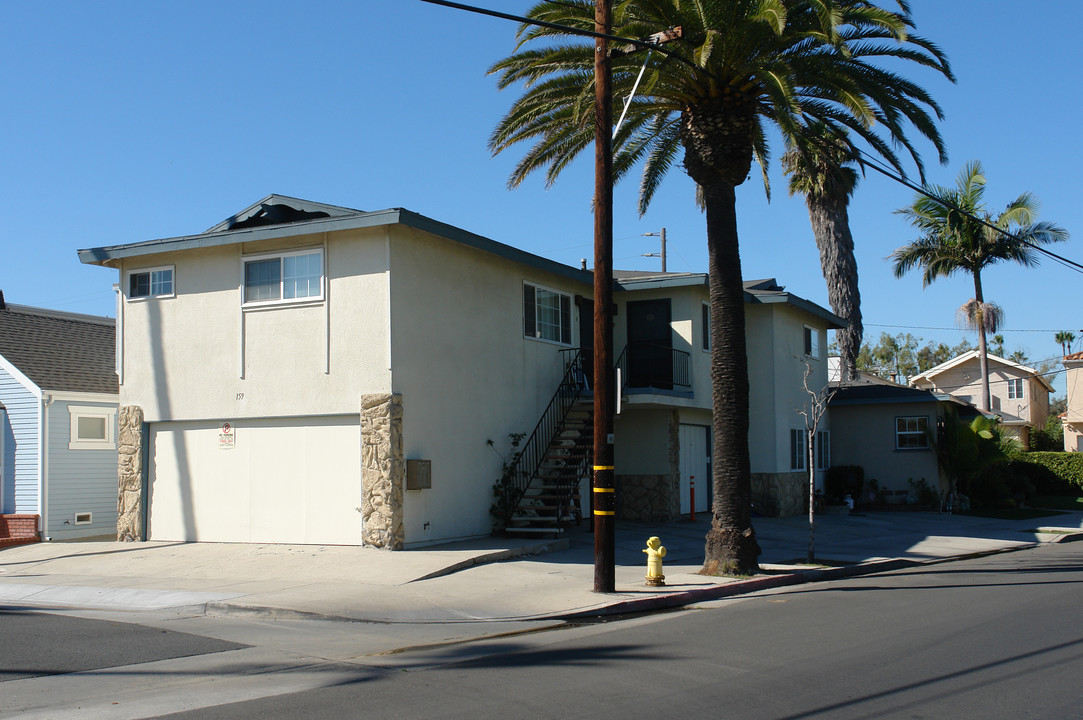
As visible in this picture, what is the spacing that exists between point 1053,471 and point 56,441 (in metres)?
34.6

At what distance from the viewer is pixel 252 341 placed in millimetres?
17562

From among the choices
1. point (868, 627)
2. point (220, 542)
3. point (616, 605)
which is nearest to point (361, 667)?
point (616, 605)

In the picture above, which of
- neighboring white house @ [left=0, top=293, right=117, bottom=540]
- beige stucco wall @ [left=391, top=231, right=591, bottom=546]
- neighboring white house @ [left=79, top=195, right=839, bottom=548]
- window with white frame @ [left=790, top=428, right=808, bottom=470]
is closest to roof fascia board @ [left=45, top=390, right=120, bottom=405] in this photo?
neighboring white house @ [left=0, top=293, right=117, bottom=540]

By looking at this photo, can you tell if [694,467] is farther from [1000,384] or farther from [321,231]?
[1000,384]

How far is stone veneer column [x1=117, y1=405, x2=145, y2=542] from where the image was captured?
1853 centimetres

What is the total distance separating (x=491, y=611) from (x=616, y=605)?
1560 millimetres

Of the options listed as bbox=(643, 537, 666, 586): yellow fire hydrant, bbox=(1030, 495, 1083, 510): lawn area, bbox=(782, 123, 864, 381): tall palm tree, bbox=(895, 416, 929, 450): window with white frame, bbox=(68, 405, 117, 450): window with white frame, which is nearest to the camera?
bbox=(643, 537, 666, 586): yellow fire hydrant

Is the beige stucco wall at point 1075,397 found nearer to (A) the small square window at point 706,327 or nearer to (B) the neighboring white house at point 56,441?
(A) the small square window at point 706,327

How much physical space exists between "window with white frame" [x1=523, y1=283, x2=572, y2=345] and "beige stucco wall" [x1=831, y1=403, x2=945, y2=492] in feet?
39.5

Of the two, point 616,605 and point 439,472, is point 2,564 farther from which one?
point 616,605

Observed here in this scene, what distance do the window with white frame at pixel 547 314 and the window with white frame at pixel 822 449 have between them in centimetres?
1027

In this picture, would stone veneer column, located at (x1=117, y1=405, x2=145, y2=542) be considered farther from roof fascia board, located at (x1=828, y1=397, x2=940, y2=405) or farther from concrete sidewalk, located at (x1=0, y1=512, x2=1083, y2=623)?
roof fascia board, located at (x1=828, y1=397, x2=940, y2=405)

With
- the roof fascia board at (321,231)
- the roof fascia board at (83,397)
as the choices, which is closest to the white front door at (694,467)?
the roof fascia board at (321,231)

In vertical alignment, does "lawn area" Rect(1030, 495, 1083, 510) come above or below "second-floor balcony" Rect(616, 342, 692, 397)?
below
